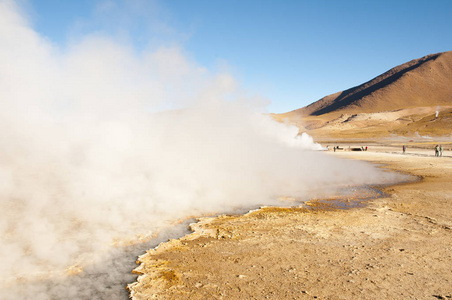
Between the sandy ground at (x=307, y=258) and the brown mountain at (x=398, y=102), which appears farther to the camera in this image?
the brown mountain at (x=398, y=102)

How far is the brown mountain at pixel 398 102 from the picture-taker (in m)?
103

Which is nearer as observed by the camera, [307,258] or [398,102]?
[307,258]

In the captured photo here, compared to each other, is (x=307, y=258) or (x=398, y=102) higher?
(x=398, y=102)

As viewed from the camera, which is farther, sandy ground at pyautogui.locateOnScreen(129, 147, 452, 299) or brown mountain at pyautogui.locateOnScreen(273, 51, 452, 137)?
brown mountain at pyautogui.locateOnScreen(273, 51, 452, 137)

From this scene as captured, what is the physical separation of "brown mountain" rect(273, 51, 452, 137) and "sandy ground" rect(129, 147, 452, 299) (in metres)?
92.5

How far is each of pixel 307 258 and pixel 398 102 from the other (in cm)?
15884

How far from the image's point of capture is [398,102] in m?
142

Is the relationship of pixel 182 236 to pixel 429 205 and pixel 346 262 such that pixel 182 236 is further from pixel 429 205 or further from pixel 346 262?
pixel 429 205

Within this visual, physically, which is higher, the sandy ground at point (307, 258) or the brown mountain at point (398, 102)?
the brown mountain at point (398, 102)

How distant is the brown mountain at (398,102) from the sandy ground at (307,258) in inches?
3640

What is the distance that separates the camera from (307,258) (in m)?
5.27

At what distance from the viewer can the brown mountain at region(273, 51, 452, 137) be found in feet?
339

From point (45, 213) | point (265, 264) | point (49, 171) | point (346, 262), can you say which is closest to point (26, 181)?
point (49, 171)

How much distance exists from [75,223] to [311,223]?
17.7 ft
